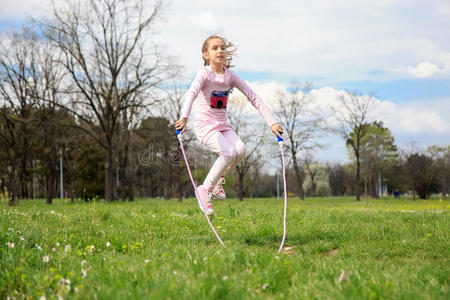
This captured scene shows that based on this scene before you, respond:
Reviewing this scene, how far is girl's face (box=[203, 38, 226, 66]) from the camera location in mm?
6273

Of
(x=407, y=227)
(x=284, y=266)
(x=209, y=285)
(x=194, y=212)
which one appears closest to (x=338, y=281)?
(x=284, y=266)

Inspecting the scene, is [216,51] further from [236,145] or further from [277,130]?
[277,130]

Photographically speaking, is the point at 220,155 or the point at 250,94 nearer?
the point at 220,155

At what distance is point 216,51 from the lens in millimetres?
6301

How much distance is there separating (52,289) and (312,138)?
42663 mm

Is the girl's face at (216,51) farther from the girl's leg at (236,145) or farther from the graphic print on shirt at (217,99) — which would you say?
the girl's leg at (236,145)

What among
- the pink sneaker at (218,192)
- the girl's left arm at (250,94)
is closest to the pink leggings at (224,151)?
the pink sneaker at (218,192)

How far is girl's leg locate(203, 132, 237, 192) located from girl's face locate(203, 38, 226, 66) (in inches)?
42.6

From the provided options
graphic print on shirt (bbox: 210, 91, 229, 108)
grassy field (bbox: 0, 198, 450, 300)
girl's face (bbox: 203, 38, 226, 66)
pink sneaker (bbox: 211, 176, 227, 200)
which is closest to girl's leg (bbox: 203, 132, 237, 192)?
pink sneaker (bbox: 211, 176, 227, 200)

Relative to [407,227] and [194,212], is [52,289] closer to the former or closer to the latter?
[407,227]

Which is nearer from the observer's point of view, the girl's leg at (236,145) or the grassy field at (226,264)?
the grassy field at (226,264)

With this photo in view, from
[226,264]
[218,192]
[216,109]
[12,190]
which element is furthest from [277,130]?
[12,190]

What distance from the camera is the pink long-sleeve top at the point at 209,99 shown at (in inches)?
249

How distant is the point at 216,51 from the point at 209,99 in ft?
2.36
